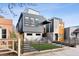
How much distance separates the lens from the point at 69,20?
2266 millimetres

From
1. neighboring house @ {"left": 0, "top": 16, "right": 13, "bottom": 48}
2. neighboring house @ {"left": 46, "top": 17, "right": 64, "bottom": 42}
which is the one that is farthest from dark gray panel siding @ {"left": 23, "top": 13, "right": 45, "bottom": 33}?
neighboring house @ {"left": 0, "top": 16, "right": 13, "bottom": 48}

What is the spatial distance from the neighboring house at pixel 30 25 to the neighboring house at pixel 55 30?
114mm

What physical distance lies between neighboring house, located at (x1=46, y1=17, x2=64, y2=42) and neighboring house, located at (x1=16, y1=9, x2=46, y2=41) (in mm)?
114

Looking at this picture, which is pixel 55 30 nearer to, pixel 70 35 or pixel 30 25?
pixel 70 35

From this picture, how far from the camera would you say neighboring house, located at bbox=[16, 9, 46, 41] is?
221 cm

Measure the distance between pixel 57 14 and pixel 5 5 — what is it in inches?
29.1

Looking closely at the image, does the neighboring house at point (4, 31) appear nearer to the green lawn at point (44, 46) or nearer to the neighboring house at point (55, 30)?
the green lawn at point (44, 46)

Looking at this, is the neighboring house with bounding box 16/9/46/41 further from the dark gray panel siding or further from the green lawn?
the green lawn

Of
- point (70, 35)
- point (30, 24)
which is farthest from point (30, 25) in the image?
point (70, 35)

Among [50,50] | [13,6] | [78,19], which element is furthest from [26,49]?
[78,19]

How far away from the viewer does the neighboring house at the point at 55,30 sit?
2.26 metres

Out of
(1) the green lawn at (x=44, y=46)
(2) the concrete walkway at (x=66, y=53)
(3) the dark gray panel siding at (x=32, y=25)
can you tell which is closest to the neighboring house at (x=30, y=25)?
(3) the dark gray panel siding at (x=32, y=25)

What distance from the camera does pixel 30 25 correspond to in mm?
2238

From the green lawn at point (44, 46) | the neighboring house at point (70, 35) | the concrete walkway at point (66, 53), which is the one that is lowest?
the concrete walkway at point (66, 53)
